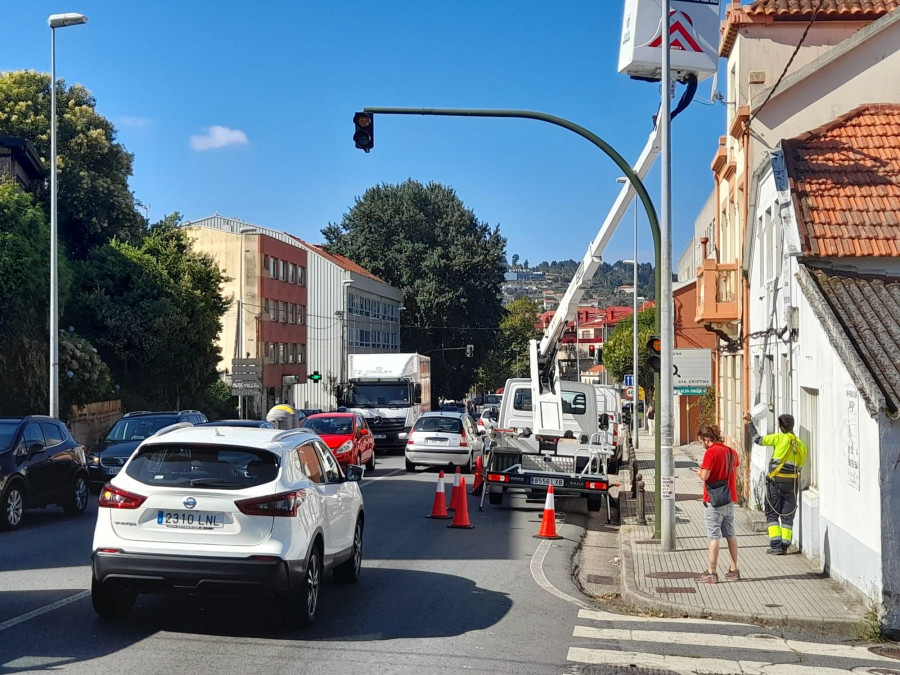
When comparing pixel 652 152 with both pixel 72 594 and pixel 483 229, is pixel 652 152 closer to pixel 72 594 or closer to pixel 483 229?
pixel 72 594

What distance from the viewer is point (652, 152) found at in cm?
1711

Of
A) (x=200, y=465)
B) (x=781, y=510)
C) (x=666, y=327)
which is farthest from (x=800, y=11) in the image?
(x=200, y=465)

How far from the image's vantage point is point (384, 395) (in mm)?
35969

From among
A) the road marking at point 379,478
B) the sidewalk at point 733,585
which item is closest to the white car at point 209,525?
the sidewalk at point 733,585

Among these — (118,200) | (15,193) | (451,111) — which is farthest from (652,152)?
(118,200)

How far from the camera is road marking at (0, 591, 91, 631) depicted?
862cm

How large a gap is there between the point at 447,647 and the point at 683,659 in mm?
1859

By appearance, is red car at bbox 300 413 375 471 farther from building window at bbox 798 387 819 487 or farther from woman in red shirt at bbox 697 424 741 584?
woman in red shirt at bbox 697 424 741 584

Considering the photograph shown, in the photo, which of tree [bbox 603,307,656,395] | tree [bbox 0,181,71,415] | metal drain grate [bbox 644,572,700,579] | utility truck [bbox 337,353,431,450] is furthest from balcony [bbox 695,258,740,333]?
tree [bbox 603,307,656,395]

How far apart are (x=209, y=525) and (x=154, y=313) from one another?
34493mm

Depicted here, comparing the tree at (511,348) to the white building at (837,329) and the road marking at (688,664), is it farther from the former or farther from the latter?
the road marking at (688,664)

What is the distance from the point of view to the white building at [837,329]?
9711 mm

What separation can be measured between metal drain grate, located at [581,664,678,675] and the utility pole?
232 inches

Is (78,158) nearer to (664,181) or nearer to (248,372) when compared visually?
(248,372)
